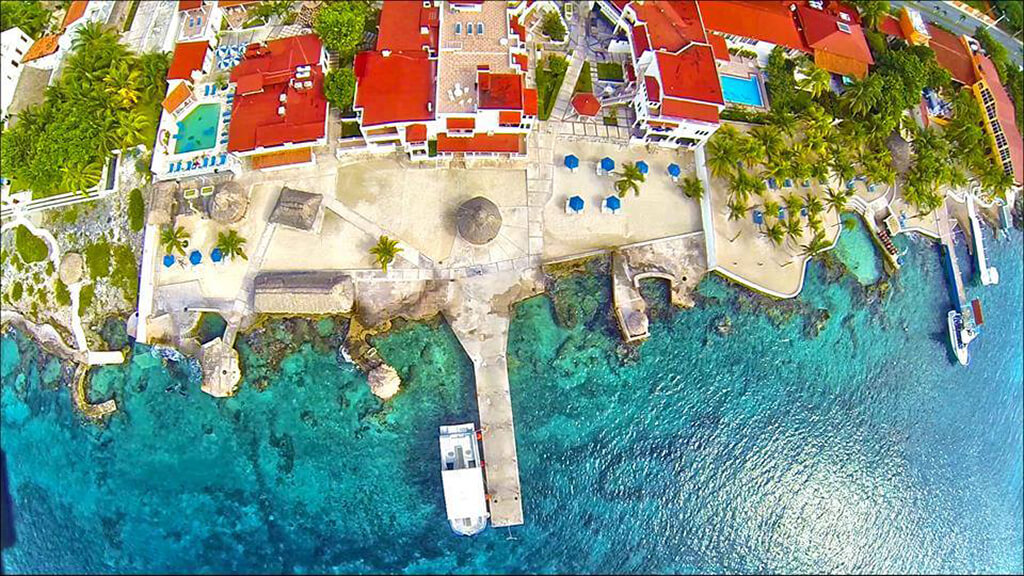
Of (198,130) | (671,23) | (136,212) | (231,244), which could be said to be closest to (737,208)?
(671,23)

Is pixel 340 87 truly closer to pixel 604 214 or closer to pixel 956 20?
pixel 604 214

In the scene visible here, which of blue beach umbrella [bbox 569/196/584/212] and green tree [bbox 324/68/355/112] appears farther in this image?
blue beach umbrella [bbox 569/196/584/212]

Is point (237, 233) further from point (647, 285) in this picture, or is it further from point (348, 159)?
point (647, 285)

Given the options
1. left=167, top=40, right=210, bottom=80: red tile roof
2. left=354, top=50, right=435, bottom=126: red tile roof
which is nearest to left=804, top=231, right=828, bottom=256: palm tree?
left=354, top=50, right=435, bottom=126: red tile roof

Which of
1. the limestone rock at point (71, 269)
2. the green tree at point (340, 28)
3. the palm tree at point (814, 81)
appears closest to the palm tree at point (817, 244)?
the palm tree at point (814, 81)

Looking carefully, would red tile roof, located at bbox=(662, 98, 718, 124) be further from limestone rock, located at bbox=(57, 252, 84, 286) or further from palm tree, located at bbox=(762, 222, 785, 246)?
limestone rock, located at bbox=(57, 252, 84, 286)

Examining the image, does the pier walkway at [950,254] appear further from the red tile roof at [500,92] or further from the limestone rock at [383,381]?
the limestone rock at [383,381]

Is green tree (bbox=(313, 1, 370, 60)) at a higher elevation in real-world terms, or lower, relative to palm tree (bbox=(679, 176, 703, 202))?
higher
